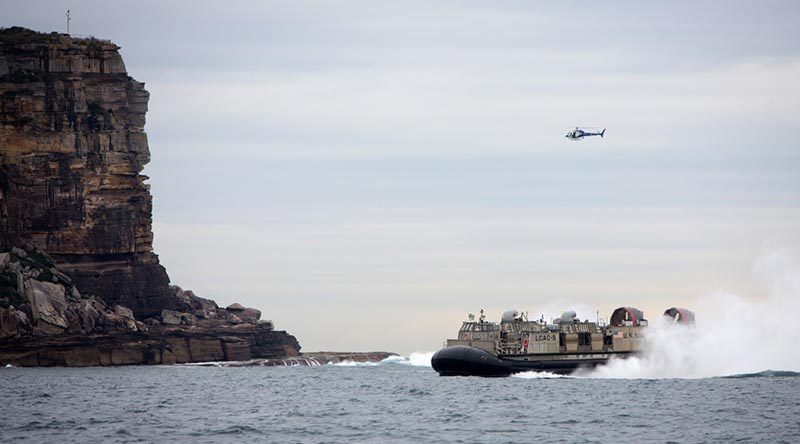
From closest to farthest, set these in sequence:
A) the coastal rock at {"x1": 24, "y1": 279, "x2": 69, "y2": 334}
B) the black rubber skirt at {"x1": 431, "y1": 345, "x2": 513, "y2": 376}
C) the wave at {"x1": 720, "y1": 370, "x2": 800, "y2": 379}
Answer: the black rubber skirt at {"x1": 431, "y1": 345, "x2": 513, "y2": 376}
the wave at {"x1": 720, "y1": 370, "x2": 800, "y2": 379}
the coastal rock at {"x1": 24, "y1": 279, "x2": 69, "y2": 334}

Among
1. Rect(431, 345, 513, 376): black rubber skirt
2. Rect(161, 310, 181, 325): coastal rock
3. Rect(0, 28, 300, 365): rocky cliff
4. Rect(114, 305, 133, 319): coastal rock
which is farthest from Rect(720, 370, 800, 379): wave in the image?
Rect(114, 305, 133, 319): coastal rock

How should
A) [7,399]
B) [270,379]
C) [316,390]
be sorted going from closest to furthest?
[7,399]
[316,390]
[270,379]

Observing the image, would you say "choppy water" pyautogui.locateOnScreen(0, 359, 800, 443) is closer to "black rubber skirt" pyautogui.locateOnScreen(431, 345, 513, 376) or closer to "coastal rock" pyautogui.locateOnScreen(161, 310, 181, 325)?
"black rubber skirt" pyautogui.locateOnScreen(431, 345, 513, 376)

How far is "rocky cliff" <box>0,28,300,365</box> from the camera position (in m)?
163

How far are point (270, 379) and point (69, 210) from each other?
57493 mm

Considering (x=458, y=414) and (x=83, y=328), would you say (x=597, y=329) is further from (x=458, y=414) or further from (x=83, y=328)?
(x=83, y=328)

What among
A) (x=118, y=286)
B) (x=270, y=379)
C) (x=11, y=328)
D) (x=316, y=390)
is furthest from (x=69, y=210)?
(x=316, y=390)

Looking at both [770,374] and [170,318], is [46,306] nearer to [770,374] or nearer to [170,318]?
[170,318]

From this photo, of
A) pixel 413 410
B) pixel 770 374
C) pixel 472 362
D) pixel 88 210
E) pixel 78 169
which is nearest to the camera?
pixel 413 410

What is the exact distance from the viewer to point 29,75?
557 ft

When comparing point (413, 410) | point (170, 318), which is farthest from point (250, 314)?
point (413, 410)

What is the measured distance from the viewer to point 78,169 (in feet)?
562

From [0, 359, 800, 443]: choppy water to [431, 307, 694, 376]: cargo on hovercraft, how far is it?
66.6 inches

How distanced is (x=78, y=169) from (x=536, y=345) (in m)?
85.9
